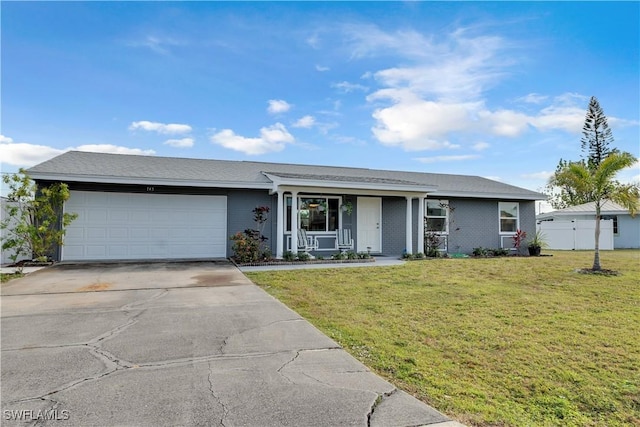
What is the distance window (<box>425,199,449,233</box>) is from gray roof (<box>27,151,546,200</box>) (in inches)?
24.2

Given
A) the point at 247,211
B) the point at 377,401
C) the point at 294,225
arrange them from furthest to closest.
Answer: the point at 247,211 < the point at 294,225 < the point at 377,401

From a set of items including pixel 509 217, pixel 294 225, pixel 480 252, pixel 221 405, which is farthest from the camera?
pixel 509 217

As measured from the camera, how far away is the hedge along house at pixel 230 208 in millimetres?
11480

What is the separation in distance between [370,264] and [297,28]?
814 cm

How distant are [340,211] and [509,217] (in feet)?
26.7

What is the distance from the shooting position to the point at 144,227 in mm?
11945

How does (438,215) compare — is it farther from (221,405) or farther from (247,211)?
(221,405)

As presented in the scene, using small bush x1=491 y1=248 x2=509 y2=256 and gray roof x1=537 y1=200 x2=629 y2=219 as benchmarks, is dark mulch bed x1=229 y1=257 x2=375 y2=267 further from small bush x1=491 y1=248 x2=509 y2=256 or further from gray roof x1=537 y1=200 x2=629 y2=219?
gray roof x1=537 y1=200 x2=629 y2=219

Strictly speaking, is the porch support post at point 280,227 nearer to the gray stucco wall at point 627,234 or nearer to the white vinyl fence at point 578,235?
the white vinyl fence at point 578,235

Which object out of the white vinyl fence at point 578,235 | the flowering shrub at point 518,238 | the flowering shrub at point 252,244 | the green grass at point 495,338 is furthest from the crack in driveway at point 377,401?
the white vinyl fence at point 578,235

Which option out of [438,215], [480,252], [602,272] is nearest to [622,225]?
[480,252]

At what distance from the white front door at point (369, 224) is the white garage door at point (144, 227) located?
5.10m

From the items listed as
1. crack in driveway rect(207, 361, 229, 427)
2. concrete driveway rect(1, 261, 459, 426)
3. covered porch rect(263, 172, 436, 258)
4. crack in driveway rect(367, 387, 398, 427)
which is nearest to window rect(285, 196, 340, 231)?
covered porch rect(263, 172, 436, 258)

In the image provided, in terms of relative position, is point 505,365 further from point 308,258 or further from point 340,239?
point 340,239
